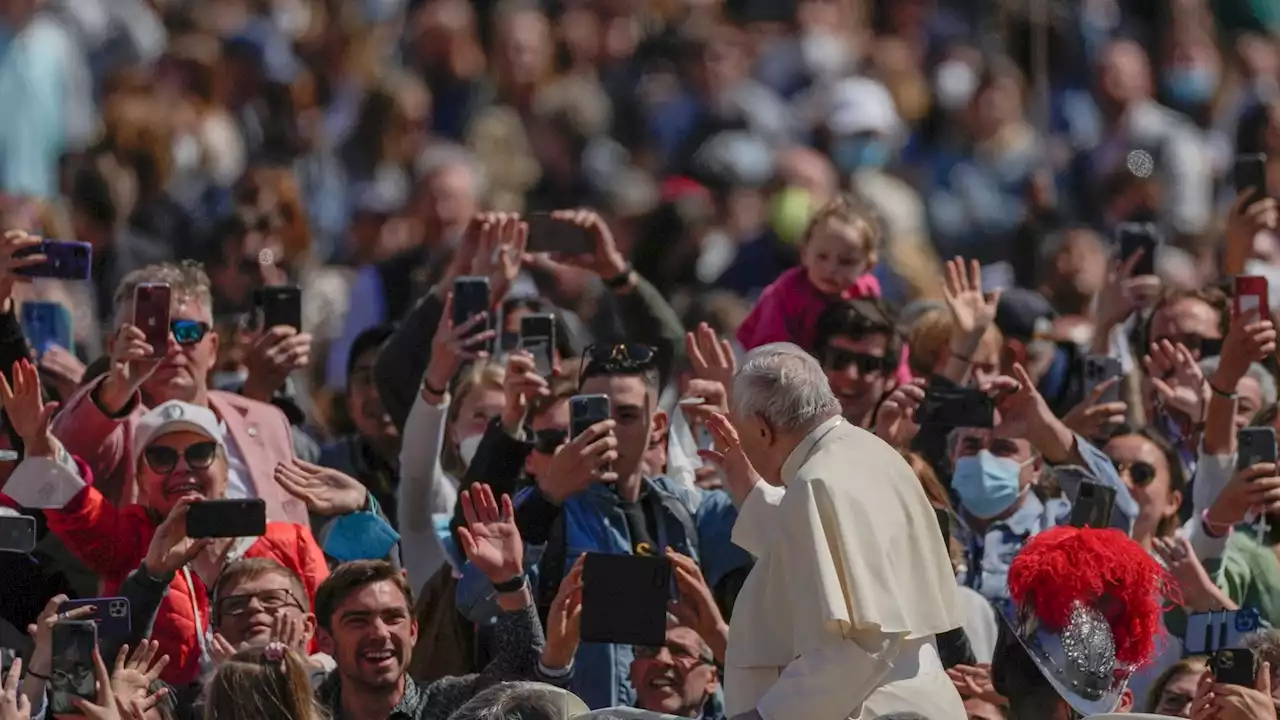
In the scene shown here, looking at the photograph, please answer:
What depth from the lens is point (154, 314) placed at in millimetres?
9125

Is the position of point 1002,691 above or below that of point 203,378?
below

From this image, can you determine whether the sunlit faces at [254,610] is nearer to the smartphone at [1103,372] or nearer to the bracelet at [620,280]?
the bracelet at [620,280]

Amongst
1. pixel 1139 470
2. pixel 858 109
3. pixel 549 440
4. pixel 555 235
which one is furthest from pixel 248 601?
pixel 858 109

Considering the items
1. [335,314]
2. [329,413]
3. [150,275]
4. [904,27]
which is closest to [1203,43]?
[904,27]

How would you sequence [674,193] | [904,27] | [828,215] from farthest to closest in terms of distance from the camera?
[904,27] → [674,193] → [828,215]

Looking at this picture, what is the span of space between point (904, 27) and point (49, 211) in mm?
7071

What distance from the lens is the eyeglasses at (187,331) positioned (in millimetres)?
9336

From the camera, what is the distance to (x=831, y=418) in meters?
7.78

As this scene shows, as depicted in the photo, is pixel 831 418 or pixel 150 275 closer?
pixel 831 418

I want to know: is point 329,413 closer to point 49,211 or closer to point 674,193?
point 49,211

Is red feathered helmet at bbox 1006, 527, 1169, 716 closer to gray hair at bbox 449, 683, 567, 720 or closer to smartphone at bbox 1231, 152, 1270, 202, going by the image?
gray hair at bbox 449, 683, 567, 720

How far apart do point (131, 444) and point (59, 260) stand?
62 cm

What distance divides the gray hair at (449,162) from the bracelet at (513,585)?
5.22 meters

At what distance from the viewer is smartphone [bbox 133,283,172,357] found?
29.9 feet
